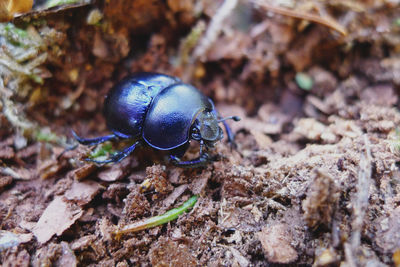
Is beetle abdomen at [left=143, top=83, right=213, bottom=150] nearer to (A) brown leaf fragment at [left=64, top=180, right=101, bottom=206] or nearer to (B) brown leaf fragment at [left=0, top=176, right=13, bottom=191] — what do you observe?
(A) brown leaf fragment at [left=64, top=180, right=101, bottom=206]

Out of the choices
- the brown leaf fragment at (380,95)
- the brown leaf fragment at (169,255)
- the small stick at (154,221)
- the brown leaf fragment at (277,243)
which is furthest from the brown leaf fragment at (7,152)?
the brown leaf fragment at (380,95)

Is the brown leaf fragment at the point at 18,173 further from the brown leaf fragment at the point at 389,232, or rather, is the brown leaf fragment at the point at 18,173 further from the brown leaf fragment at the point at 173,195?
the brown leaf fragment at the point at 389,232

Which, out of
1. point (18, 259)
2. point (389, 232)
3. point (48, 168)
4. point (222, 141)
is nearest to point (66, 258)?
point (18, 259)

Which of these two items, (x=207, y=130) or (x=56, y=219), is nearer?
(x=56, y=219)

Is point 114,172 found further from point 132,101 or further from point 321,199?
point 321,199

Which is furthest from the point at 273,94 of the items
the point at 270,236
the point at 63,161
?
the point at 63,161

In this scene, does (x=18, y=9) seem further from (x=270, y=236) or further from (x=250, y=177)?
(x=270, y=236)
